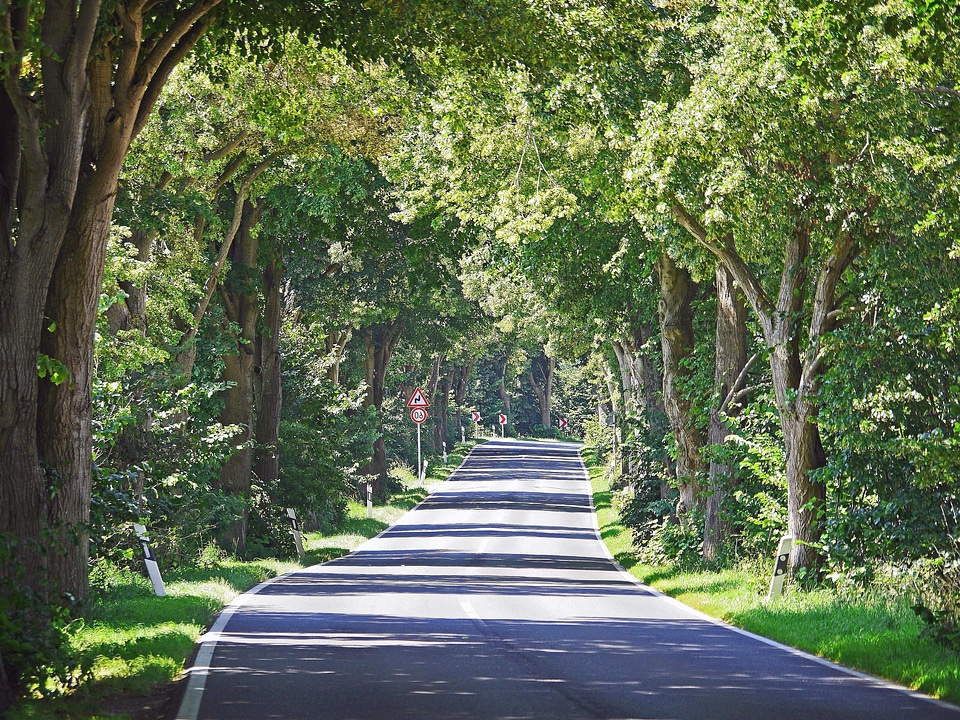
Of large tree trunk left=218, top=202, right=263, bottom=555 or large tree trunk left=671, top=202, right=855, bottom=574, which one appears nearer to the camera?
large tree trunk left=671, top=202, right=855, bottom=574

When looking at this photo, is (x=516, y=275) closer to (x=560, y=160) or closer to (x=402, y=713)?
(x=560, y=160)

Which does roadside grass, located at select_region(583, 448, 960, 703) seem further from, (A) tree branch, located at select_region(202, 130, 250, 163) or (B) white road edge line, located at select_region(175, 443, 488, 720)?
(A) tree branch, located at select_region(202, 130, 250, 163)

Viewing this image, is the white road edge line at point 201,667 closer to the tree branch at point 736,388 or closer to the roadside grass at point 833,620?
the roadside grass at point 833,620

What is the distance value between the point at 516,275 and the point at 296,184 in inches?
181

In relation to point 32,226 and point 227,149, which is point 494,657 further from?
→ point 227,149

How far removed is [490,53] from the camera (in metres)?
12.8

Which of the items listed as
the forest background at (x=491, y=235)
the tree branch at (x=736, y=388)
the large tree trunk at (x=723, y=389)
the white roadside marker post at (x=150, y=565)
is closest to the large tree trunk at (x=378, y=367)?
the forest background at (x=491, y=235)

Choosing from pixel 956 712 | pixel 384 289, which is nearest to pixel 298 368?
pixel 384 289

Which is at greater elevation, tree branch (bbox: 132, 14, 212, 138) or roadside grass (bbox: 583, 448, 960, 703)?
tree branch (bbox: 132, 14, 212, 138)

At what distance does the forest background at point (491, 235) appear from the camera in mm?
11164

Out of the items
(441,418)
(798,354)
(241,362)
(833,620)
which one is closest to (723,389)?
(798,354)

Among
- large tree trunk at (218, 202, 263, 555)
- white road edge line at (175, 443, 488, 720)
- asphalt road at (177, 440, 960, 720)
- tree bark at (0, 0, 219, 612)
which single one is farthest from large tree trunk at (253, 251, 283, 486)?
tree bark at (0, 0, 219, 612)

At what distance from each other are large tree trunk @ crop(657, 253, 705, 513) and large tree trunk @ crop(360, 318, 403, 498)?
69.3 feet

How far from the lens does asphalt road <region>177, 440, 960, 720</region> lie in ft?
30.3
